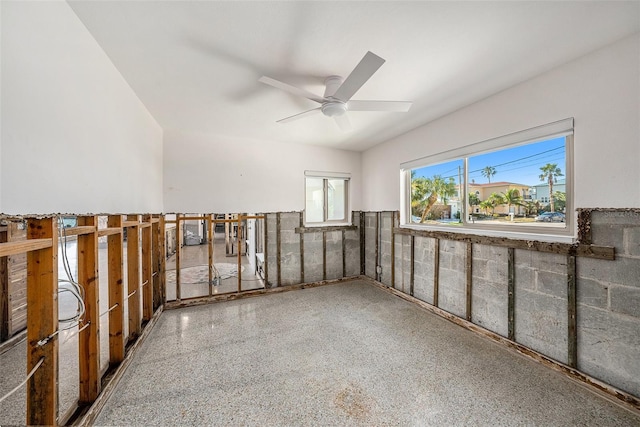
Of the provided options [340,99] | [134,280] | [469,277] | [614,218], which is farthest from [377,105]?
[134,280]

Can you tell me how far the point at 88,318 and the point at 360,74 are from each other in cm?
264

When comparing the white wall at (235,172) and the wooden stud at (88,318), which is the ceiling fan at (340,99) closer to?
the wooden stud at (88,318)

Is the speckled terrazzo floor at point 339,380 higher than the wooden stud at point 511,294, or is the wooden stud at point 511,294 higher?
the wooden stud at point 511,294

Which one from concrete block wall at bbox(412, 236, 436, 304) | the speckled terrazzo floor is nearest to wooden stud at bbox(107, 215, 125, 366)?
the speckled terrazzo floor

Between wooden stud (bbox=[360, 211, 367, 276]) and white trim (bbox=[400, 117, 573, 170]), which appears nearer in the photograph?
white trim (bbox=[400, 117, 573, 170])

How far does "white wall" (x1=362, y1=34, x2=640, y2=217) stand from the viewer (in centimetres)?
171

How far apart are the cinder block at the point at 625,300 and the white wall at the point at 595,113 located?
634 mm

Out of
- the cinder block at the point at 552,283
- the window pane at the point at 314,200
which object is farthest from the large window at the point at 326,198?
the cinder block at the point at 552,283

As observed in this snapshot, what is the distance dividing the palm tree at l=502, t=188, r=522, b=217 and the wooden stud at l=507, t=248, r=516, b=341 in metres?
0.50

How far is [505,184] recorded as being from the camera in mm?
2635

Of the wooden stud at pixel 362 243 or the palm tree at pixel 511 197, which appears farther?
the wooden stud at pixel 362 243

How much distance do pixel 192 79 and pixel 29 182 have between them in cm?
157

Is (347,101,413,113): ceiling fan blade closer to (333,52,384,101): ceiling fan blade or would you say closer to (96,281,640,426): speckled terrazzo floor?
(333,52,384,101): ceiling fan blade

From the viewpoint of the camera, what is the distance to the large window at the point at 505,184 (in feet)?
7.17
